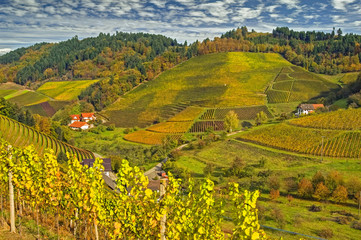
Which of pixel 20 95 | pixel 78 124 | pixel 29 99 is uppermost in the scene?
pixel 20 95

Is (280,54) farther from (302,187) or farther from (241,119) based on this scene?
(302,187)

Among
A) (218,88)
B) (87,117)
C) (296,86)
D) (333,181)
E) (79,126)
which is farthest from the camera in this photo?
(218,88)

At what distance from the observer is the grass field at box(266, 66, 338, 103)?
110375 millimetres

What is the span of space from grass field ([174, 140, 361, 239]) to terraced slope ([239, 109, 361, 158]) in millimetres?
2793

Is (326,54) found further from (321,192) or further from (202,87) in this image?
(321,192)

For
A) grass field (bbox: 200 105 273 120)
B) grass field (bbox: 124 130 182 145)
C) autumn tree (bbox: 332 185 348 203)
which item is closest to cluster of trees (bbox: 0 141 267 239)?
autumn tree (bbox: 332 185 348 203)

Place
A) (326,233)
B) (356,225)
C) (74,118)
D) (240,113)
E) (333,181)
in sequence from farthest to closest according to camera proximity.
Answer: (74,118), (240,113), (333,181), (356,225), (326,233)

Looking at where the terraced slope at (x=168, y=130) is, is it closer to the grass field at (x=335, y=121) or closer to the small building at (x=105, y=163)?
the small building at (x=105, y=163)

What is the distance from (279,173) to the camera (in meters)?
48.9

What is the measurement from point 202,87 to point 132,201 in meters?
121

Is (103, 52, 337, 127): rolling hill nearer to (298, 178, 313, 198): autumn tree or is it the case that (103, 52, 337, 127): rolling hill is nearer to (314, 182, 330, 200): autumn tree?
(298, 178, 313, 198): autumn tree

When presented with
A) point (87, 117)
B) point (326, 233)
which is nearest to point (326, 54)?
point (87, 117)

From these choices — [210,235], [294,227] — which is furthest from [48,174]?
[294,227]

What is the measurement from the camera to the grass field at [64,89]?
148 meters
